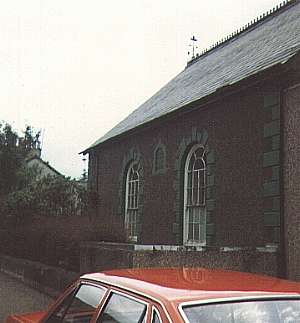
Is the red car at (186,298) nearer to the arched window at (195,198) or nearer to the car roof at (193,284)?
the car roof at (193,284)

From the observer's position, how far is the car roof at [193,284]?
138 inches

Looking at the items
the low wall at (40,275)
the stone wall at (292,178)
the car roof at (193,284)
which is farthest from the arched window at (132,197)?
the car roof at (193,284)

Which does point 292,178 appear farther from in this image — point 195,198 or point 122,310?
point 122,310

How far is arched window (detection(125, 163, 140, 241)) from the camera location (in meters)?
20.1

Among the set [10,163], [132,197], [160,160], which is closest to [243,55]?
[160,160]

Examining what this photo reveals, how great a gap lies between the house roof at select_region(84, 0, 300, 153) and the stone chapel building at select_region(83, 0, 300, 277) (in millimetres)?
68

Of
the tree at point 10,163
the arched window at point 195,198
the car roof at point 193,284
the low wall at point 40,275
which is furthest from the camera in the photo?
the tree at point 10,163

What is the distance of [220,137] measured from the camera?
47.0ft

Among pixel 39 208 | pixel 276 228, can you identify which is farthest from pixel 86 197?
pixel 276 228

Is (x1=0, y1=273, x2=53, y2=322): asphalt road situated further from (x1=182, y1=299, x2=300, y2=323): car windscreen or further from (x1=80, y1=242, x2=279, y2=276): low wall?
(x1=182, y1=299, x2=300, y2=323): car windscreen

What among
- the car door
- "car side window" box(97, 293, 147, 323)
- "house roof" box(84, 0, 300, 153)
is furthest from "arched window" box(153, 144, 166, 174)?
"car side window" box(97, 293, 147, 323)

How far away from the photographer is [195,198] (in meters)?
16.0

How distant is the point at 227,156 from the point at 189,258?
12.5ft

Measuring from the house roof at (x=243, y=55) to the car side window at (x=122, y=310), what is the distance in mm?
8796
